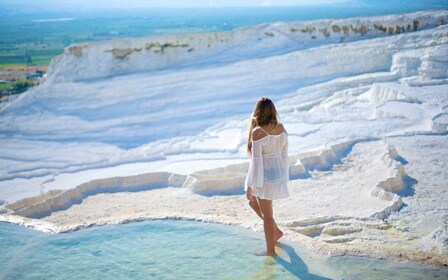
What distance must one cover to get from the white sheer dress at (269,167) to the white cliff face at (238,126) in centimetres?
89

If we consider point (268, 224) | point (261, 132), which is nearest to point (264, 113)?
point (261, 132)

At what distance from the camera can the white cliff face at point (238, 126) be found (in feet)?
20.9

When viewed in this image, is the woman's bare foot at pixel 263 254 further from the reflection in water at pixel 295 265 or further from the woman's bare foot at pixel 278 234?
the woman's bare foot at pixel 278 234

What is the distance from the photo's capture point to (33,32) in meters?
45.4

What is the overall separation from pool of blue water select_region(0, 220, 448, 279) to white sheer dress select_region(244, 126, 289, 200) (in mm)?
498

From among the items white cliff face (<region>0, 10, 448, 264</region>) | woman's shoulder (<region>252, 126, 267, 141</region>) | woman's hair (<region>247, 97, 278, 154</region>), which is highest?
woman's hair (<region>247, 97, 278, 154</region>)

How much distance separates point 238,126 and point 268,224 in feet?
19.8

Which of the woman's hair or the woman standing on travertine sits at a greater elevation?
the woman's hair

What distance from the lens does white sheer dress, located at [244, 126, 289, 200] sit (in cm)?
399

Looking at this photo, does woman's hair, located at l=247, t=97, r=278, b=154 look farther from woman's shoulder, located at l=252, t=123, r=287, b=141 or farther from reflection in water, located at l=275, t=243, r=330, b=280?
reflection in water, located at l=275, t=243, r=330, b=280

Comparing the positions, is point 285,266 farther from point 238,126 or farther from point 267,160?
point 238,126

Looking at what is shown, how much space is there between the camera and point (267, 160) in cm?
404

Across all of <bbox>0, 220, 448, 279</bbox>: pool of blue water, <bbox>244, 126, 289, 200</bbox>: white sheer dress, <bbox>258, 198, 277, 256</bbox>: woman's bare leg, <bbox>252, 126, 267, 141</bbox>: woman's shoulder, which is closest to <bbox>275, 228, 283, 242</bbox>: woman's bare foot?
<bbox>0, 220, 448, 279</bbox>: pool of blue water

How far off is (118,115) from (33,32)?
37.6 metres
